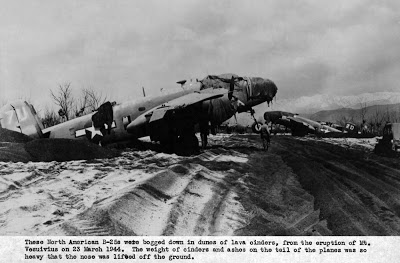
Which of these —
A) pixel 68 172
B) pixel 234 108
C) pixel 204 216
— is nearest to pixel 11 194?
pixel 68 172

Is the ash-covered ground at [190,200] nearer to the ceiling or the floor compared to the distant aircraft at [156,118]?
nearer to the floor

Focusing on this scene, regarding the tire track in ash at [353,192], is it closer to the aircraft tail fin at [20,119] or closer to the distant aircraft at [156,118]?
the distant aircraft at [156,118]

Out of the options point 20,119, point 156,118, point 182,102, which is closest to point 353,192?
point 182,102

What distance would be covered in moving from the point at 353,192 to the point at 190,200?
3748 millimetres

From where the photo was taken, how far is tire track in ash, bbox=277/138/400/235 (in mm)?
6246

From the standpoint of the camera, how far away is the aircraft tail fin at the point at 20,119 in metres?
11.8

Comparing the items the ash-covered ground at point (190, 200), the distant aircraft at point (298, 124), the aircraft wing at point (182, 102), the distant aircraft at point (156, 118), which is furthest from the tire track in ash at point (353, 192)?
the distant aircraft at point (298, 124)

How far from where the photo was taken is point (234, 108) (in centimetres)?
1360

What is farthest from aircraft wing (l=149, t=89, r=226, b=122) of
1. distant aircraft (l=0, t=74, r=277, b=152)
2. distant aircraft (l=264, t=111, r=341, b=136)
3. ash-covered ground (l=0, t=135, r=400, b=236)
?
distant aircraft (l=264, t=111, r=341, b=136)

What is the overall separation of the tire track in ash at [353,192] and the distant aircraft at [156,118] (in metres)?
3.26

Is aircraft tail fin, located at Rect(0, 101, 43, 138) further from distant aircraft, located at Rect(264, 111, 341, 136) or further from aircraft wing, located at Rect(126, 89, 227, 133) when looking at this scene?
distant aircraft, located at Rect(264, 111, 341, 136)

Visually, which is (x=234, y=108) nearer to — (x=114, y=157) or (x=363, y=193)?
(x=114, y=157)

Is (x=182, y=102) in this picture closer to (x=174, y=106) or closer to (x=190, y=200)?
(x=174, y=106)

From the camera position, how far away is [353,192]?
8.02 m
